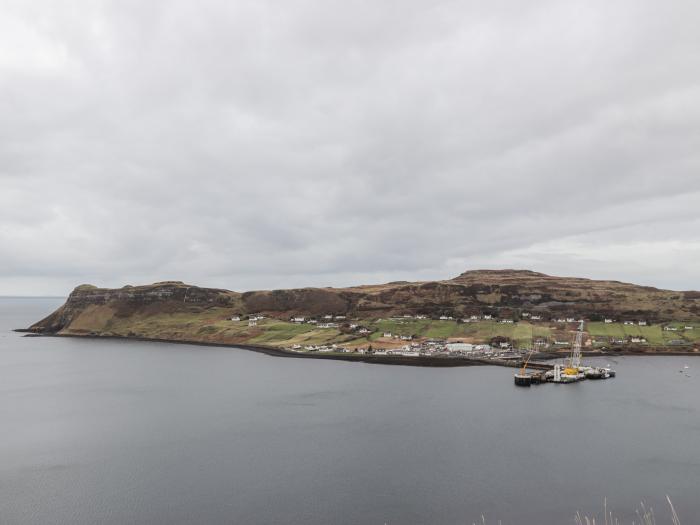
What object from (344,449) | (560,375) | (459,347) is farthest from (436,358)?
(344,449)

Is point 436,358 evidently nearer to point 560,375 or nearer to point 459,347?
point 459,347

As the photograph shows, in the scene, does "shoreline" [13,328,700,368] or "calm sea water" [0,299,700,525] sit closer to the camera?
"calm sea water" [0,299,700,525]

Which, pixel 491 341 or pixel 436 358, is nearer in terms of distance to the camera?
pixel 436 358

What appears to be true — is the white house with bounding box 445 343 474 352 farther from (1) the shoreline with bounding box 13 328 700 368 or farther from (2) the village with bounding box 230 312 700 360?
(1) the shoreline with bounding box 13 328 700 368

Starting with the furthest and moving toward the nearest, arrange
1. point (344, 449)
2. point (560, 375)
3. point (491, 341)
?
point (491, 341), point (560, 375), point (344, 449)

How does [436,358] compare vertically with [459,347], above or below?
below

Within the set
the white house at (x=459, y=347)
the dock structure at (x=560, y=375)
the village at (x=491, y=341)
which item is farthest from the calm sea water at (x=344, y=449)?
the village at (x=491, y=341)

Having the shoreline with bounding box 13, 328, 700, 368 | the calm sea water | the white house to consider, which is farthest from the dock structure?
the white house

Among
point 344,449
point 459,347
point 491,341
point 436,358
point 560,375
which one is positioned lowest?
point 344,449

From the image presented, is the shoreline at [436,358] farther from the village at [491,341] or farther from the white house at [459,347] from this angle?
the white house at [459,347]
